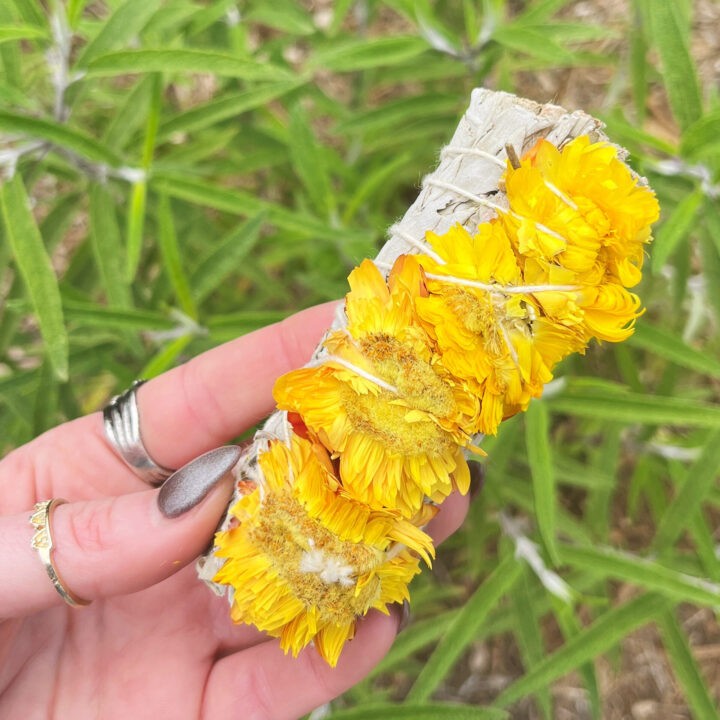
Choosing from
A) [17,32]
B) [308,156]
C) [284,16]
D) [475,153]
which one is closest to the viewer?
[475,153]

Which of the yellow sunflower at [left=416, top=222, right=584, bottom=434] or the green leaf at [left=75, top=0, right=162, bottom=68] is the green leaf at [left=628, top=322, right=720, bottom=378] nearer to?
the yellow sunflower at [left=416, top=222, right=584, bottom=434]

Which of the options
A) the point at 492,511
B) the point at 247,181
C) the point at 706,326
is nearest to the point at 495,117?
the point at 492,511

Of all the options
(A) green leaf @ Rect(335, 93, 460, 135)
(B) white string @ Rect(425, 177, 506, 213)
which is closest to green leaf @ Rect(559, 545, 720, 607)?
(B) white string @ Rect(425, 177, 506, 213)

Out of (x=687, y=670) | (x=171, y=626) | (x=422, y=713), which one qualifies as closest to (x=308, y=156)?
(x=171, y=626)

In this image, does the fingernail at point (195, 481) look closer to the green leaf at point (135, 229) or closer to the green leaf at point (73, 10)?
the green leaf at point (135, 229)

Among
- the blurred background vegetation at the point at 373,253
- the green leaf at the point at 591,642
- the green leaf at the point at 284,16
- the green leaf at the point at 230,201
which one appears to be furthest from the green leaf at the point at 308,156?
the green leaf at the point at 591,642

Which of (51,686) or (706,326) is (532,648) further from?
(706,326)

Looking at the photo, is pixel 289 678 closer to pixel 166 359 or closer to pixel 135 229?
pixel 166 359
